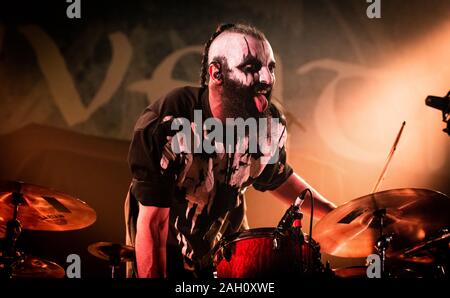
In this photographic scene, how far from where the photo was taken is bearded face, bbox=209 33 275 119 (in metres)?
3.37

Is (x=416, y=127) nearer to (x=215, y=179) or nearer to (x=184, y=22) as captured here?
(x=215, y=179)

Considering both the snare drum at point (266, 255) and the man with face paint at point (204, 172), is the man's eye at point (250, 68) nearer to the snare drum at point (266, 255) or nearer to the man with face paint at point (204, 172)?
the man with face paint at point (204, 172)

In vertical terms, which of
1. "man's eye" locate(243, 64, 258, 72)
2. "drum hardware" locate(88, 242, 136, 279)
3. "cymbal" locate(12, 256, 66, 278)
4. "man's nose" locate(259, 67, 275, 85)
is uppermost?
"man's eye" locate(243, 64, 258, 72)

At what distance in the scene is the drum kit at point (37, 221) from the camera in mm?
2670

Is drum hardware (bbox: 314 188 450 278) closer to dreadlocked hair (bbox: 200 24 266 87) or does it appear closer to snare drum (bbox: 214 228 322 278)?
snare drum (bbox: 214 228 322 278)

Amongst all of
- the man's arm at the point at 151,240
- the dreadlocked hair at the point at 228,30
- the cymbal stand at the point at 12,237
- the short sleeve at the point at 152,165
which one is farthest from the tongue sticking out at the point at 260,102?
the cymbal stand at the point at 12,237

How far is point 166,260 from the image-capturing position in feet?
10.2

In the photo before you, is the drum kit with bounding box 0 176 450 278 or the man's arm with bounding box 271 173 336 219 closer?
the drum kit with bounding box 0 176 450 278

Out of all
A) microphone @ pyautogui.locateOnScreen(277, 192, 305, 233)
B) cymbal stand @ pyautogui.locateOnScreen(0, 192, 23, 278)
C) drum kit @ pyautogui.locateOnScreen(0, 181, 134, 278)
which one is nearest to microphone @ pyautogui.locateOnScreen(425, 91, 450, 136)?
microphone @ pyautogui.locateOnScreen(277, 192, 305, 233)

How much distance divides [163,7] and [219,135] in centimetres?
109

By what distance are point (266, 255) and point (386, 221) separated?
83 cm

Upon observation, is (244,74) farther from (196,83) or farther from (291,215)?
(291,215)

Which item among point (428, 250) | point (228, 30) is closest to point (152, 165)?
point (228, 30)

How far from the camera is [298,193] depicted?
344 cm
